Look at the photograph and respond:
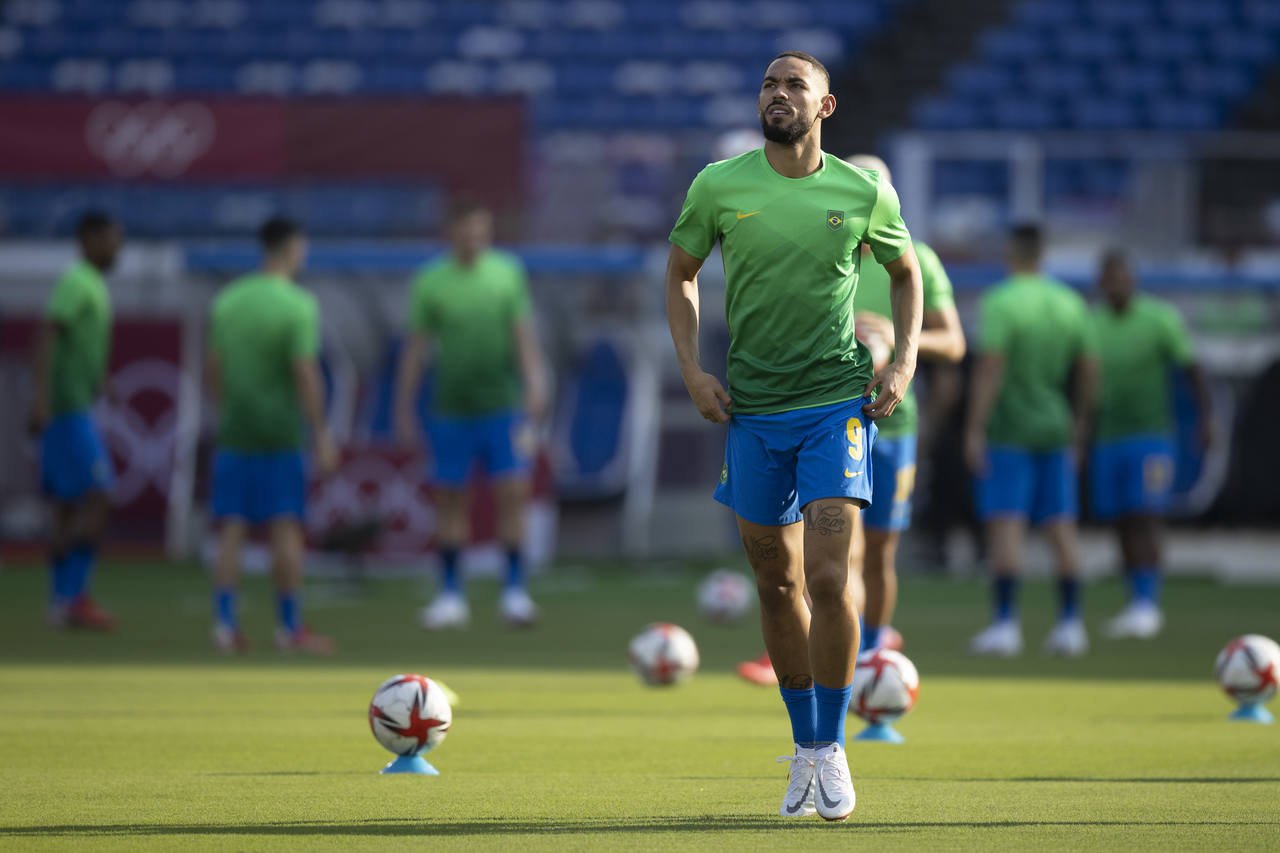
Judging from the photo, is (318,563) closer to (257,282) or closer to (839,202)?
(257,282)

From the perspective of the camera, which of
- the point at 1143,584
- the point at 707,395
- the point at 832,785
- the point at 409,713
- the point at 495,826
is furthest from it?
the point at 1143,584

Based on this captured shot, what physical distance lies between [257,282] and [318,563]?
7.46 metres

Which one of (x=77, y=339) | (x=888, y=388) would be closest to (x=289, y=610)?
(x=77, y=339)

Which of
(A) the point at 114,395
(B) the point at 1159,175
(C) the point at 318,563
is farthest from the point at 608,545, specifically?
(B) the point at 1159,175

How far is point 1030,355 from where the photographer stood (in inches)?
473

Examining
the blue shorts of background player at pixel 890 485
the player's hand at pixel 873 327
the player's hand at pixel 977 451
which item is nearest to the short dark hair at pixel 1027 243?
the player's hand at pixel 977 451

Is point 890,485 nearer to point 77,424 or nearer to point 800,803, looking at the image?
point 800,803

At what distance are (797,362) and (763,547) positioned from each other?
1.85 ft

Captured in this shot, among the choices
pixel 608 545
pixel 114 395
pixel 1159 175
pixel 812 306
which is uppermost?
pixel 812 306

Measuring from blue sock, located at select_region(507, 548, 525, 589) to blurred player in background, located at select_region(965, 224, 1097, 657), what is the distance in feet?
10.5

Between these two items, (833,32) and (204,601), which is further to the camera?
(833,32)

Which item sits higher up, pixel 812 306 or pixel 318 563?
pixel 812 306

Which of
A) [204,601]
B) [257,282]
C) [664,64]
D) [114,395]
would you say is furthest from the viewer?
[664,64]

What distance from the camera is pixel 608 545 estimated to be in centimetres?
2103
